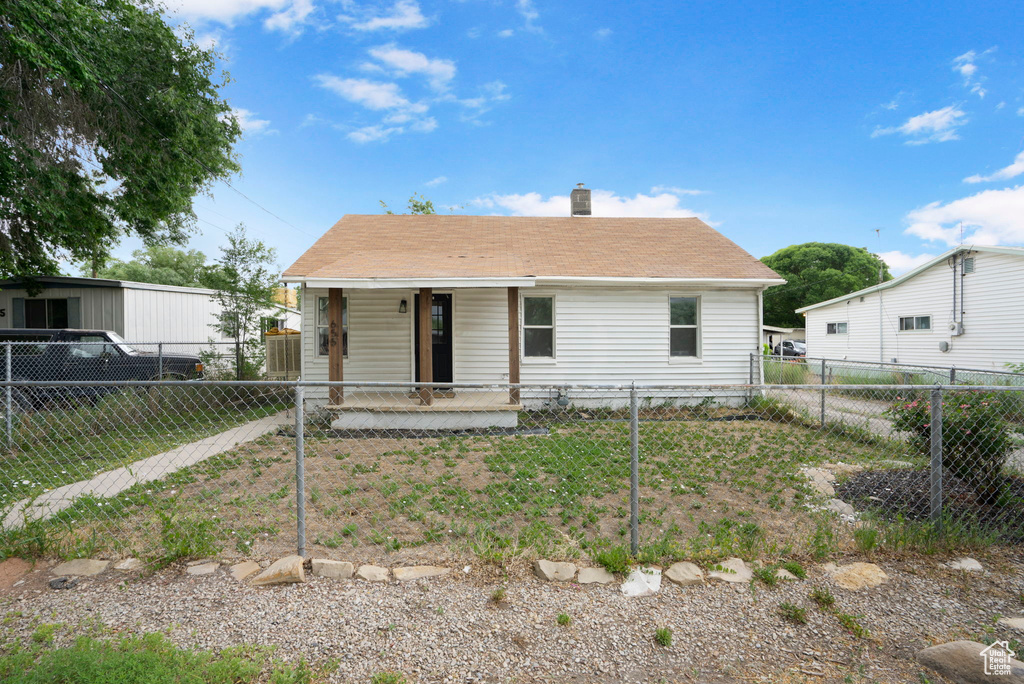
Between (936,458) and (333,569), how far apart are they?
4.75m

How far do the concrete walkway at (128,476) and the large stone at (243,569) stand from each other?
1.79 meters

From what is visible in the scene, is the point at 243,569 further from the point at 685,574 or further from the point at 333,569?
the point at 685,574

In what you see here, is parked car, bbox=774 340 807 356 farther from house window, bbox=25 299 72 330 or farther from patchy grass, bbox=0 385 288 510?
house window, bbox=25 299 72 330

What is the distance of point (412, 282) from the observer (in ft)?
26.0

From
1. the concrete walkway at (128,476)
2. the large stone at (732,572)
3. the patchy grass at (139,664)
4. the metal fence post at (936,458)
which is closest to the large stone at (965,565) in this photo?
the metal fence post at (936,458)

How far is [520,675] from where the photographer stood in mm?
2238

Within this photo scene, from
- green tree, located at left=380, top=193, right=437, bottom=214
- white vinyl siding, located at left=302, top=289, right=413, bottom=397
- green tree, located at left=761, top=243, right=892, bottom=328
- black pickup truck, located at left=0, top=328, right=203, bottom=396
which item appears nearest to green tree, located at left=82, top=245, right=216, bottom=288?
green tree, located at left=380, top=193, right=437, bottom=214

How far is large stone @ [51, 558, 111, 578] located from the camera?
126 inches

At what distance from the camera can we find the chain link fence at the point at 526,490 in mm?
3479

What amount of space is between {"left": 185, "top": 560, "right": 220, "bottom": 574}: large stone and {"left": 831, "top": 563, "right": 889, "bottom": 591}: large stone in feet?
14.4

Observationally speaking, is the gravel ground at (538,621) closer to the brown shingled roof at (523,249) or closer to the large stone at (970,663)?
the large stone at (970,663)

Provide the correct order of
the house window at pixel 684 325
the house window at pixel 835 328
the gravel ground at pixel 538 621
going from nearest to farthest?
the gravel ground at pixel 538 621 < the house window at pixel 684 325 < the house window at pixel 835 328

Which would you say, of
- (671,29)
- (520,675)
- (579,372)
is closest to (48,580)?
(520,675)

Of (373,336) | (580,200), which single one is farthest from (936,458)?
(580,200)
